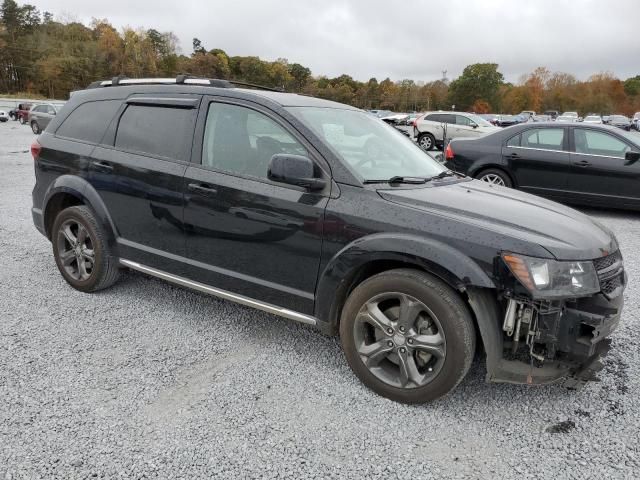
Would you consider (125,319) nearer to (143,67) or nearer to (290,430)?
(290,430)

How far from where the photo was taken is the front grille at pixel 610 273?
2670 mm

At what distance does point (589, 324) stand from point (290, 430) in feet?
5.42

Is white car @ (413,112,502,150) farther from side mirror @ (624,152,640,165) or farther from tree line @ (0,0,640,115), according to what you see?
tree line @ (0,0,640,115)

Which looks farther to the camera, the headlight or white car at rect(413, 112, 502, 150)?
white car at rect(413, 112, 502, 150)

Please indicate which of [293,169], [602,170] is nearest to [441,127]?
[602,170]

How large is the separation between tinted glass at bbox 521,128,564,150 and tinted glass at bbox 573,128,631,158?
234 millimetres

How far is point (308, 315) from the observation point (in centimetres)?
314

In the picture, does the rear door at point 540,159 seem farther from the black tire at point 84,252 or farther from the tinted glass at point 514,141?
the black tire at point 84,252

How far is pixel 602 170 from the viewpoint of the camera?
770cm

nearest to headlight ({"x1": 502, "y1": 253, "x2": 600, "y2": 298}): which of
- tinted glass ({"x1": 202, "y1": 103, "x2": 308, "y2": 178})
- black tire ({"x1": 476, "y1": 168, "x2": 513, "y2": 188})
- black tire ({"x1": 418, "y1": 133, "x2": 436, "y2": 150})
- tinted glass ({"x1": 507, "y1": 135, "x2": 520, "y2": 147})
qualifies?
tinted glass ({"x1": 202, "y1": 103, "x2": 308, "y2": 178})

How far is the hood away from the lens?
261 centimetres

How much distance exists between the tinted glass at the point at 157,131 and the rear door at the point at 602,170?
6.63 m

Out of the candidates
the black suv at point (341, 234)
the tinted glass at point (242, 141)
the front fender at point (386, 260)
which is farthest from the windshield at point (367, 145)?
the front fender at point (386, 260)

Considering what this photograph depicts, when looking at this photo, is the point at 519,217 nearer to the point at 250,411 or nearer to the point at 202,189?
the point at 250,411
